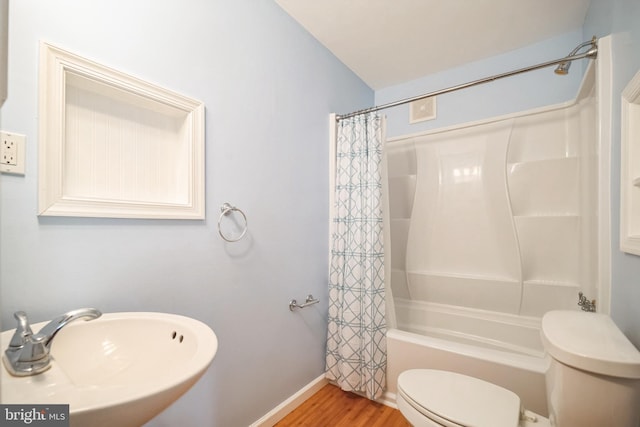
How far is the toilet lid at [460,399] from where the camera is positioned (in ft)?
3.08

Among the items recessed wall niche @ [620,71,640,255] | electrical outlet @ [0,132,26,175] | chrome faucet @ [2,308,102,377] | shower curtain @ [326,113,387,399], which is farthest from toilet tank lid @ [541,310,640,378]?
electrical outlet @ [0,132,26,175]

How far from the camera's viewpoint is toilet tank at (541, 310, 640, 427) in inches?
28.3

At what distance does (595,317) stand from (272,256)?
137cm

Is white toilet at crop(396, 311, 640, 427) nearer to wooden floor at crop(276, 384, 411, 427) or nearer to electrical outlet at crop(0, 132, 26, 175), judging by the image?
wooden floor at crop(276, 384, 411, 427)

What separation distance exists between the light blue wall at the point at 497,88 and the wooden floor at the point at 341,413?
2.09 metres

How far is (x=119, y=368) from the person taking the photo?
779mm

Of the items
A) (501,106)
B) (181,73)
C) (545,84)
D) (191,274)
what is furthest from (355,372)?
(545,84)

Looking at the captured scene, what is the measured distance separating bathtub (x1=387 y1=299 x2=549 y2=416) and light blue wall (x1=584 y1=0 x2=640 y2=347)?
1.47 feet

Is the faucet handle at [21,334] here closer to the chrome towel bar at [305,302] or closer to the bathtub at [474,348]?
the chrome towel bar at [305,302]

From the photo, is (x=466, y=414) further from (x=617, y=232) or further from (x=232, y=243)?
(x=232, y=243)

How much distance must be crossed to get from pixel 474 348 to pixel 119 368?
1.58 m

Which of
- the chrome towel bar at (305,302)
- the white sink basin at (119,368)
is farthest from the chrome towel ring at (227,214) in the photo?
the chrome towel bar at (305,302)

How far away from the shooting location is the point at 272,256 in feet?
4.91

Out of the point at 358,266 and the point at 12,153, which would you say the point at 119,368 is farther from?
the point at 358,266
